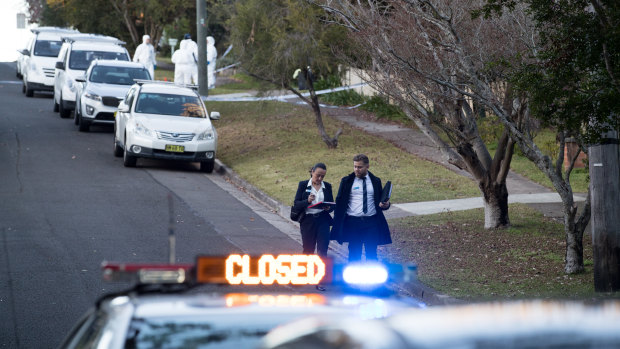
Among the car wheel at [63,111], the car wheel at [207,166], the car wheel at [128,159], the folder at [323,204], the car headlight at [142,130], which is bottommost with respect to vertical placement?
the folder at [323,204]

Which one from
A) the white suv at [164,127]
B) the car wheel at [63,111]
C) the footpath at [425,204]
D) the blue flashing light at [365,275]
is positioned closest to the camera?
the blue flashing light at [365,275]

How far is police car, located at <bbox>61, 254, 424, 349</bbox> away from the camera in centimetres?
320

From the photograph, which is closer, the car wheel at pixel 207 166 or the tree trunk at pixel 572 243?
the tree trunk at pixel 572 243

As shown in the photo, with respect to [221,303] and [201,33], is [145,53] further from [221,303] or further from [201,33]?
[221,303]

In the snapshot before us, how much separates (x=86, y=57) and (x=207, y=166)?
9.51m

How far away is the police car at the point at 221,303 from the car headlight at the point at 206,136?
16.6 meters

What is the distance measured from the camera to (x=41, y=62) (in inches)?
1238

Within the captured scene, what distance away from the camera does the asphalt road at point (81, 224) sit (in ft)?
31.6

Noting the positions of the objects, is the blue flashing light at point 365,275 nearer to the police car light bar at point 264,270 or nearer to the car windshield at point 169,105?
the police car light bar at point 264,270

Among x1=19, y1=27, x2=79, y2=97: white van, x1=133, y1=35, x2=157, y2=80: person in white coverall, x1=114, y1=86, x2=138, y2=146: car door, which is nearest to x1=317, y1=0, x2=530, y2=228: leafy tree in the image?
x1=114, y1=86, x2=138, y2=146: car door

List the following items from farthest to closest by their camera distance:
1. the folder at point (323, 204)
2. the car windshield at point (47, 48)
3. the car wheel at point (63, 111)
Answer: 1. the car windshield at point (47, 48)
2. the car wheel at point (63, 111)
3. the folder at point (323, 204)

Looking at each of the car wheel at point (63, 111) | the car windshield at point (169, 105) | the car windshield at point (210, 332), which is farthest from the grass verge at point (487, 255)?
the car wheel at point (63, 111)

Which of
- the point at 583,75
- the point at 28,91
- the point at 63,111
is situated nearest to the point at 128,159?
the point at 63,111

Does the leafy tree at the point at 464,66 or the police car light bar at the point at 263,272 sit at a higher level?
the leafy tree at the point at 464,66
